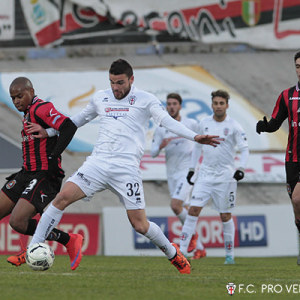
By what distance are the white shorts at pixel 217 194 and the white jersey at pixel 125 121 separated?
3.79 m

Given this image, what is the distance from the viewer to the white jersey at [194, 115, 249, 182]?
461 inches

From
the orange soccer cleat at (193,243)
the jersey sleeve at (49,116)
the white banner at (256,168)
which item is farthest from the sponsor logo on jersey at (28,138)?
the white banner at (256,168)

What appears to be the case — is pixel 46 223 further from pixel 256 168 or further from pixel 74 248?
pixel 256 168

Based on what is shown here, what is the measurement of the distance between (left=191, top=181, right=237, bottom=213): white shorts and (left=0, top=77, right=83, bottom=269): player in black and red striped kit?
3.50 meters

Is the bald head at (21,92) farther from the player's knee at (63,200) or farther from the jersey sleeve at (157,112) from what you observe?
the jersey sleeve at (157,112)

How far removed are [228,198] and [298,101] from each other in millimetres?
3100

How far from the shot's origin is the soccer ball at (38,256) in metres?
7.50

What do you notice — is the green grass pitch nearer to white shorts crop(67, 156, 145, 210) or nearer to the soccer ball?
the soccer ball

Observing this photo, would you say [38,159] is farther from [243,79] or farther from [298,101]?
[243,79]

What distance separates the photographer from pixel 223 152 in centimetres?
1177

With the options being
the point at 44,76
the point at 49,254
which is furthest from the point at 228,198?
the point at 44,76

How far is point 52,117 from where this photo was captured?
8.10m

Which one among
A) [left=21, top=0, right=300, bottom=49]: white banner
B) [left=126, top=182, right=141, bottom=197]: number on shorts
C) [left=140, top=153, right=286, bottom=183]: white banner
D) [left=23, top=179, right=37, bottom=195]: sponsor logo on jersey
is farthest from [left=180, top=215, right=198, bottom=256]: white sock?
[left=21, top=0, right=300, bottom=49]: white banner

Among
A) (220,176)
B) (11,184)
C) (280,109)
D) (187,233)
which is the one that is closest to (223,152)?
(220,176)
